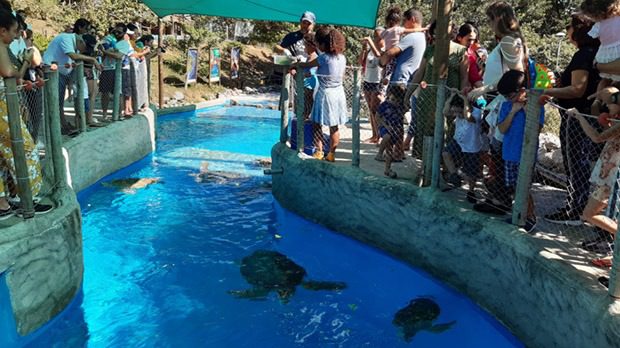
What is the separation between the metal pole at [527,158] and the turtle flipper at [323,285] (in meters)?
1.68

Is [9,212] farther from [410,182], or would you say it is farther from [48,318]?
[410,182]

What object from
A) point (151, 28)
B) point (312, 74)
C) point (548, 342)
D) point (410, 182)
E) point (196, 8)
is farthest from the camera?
point (151, 28)

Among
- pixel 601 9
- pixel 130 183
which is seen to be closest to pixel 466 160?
pixel 601 9

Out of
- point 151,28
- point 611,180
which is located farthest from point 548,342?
point 151,28

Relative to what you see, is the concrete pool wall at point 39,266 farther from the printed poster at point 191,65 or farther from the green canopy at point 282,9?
the printed poster at point 191,65

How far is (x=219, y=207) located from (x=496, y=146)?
379 cm

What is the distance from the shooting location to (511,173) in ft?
14.9

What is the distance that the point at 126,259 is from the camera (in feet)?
18.6

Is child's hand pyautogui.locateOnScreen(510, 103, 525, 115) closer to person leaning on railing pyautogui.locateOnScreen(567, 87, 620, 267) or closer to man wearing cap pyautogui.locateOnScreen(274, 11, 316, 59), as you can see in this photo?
person leaning on railing pyautogui.locateOnScreen(567, 87, 620, 267)

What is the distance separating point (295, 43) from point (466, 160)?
3237 millimetres

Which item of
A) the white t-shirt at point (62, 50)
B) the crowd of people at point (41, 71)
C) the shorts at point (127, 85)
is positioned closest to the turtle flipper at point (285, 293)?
the crowd of people at point (41, 71)

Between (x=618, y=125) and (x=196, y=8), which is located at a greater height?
(x=196, y=8)

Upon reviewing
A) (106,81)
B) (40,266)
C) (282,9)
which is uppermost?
(282,9)

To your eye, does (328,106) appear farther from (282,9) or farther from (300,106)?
(282,9)
